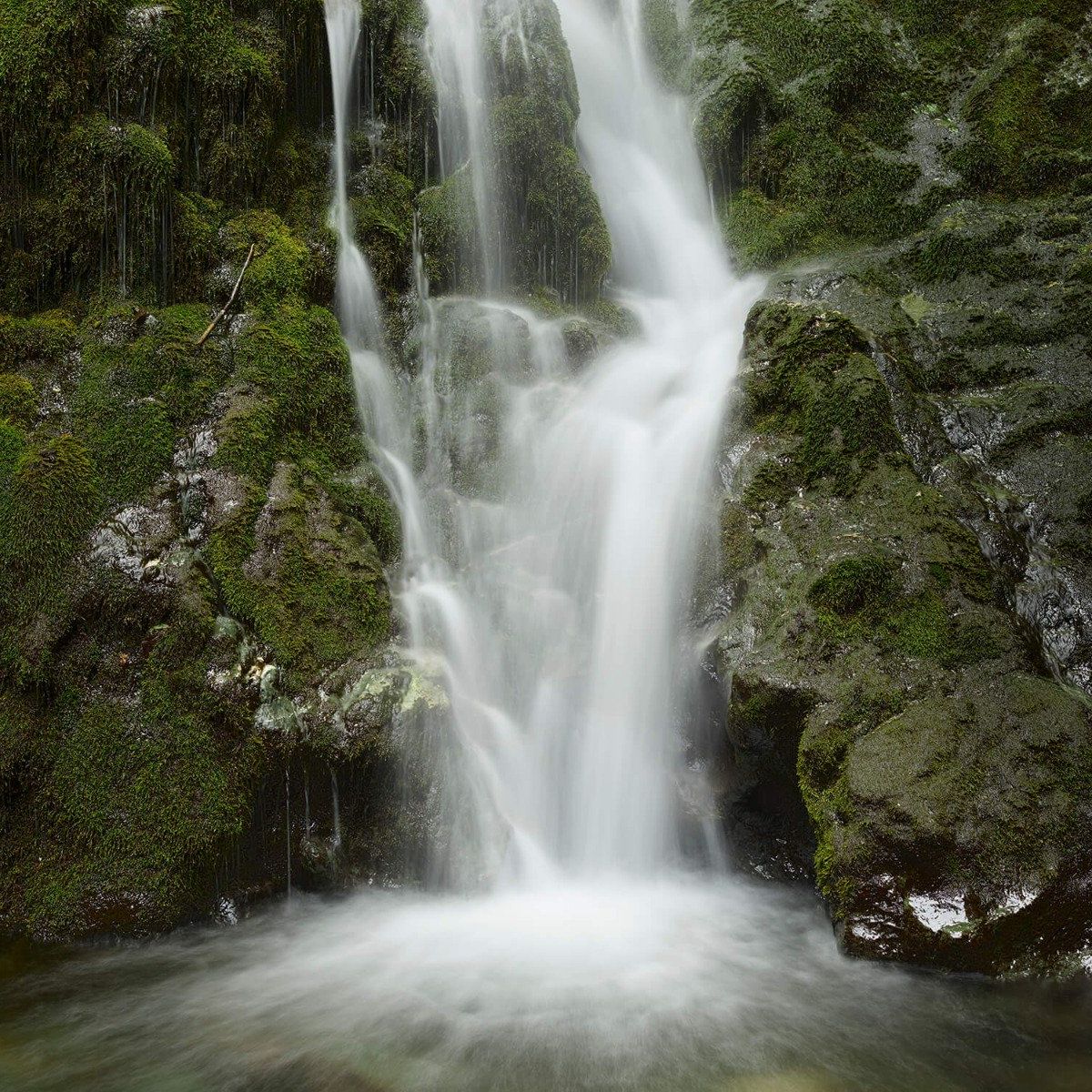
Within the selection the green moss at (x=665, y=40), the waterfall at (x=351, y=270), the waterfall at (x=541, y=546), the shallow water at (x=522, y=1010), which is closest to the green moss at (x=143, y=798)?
the shallow water at (x=522, y=1010)

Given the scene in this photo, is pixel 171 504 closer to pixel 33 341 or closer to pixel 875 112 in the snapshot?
pixel 33 341

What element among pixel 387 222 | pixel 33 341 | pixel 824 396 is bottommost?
pixel 824 396

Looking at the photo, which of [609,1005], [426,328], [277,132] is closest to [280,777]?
[609,1005]

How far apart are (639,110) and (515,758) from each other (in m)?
10.5

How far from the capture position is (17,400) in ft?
17.6

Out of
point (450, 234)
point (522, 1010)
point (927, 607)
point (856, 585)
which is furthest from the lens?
point (450, 234)

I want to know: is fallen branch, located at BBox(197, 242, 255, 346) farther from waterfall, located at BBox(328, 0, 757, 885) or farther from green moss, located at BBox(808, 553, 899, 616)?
green moss, located at BBox(808, 553, 899, 616)

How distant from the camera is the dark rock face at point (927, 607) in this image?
404 centimetres

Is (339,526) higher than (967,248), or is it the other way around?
(967,248)

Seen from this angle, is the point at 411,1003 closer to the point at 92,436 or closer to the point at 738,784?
the point at 738,784

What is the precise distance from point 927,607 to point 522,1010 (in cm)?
336

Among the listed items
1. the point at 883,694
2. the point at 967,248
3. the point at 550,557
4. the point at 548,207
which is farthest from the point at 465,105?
the point at 883,694

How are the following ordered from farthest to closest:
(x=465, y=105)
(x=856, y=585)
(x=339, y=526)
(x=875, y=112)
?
(x=875, y=112) → (x=465, y=105) → (x=339, y=526) → (x=856, y=585)

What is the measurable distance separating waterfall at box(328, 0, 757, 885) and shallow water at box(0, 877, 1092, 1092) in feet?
2.16
